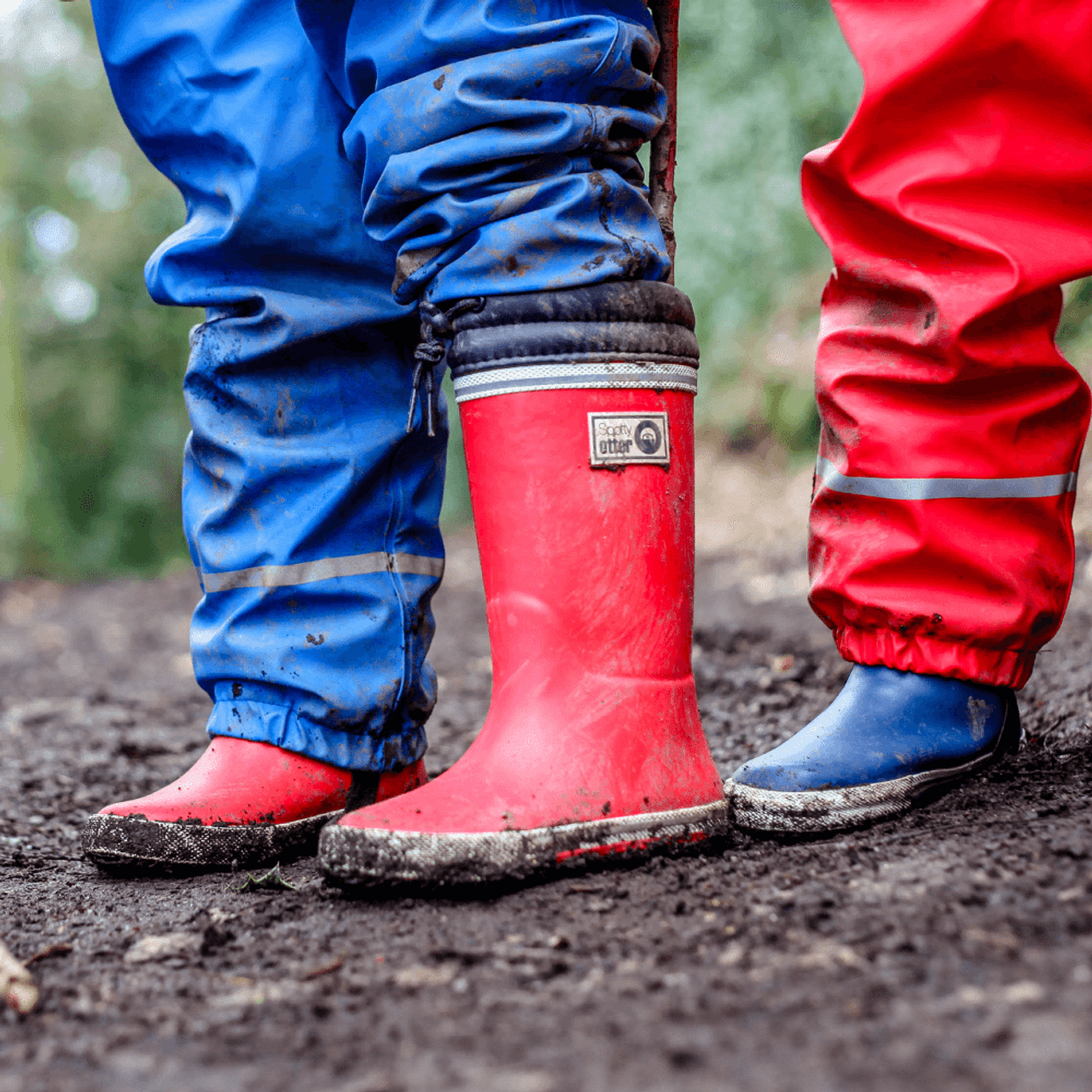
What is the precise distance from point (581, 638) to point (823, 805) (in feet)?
1.03

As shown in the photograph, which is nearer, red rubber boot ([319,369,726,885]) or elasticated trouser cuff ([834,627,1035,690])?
red rubber boot ([319,369,726,885])

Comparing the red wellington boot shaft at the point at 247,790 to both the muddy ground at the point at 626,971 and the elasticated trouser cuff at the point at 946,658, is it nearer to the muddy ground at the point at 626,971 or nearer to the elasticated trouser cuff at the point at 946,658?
the muddy ground at the point at 626,971

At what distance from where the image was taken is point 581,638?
1068 mm

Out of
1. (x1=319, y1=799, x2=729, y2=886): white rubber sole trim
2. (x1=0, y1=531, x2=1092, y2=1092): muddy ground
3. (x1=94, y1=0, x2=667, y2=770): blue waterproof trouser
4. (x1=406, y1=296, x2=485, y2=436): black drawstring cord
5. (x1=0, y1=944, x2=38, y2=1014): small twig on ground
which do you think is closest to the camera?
(x1=0, y1=531, x2=1092, y2=1092): muddy ground

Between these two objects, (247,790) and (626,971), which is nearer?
(626,971)

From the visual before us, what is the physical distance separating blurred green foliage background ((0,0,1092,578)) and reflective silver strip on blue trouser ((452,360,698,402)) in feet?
14.0

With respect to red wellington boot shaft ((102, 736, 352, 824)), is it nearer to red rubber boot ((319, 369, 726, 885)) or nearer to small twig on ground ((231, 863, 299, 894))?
small twig on ground ((231, 863, 299, 894))

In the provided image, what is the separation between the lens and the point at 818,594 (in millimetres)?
1273

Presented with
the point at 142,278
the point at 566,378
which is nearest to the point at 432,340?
the point at 566,378

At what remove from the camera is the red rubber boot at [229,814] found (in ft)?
3.97

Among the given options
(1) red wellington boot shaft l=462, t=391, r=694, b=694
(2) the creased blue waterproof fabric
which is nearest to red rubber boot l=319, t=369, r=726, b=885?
(1) red wellington boot shaft l=462, t=391, r=694, b=694

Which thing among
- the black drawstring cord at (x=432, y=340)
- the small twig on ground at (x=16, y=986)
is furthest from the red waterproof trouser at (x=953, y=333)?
the small twig on ground at (x=16, y=986)

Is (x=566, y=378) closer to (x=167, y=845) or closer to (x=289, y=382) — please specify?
(x=289, y=382)

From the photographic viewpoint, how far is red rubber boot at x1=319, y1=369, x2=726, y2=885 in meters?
1.02
